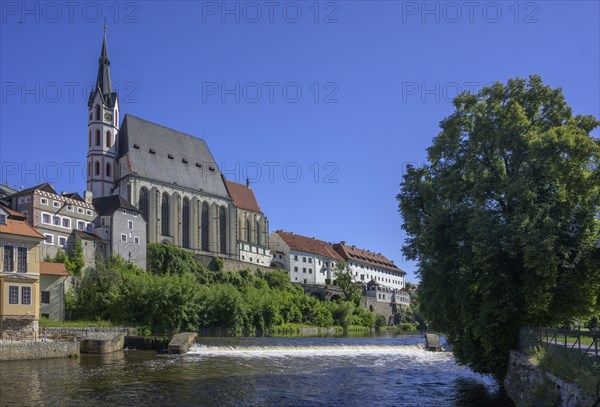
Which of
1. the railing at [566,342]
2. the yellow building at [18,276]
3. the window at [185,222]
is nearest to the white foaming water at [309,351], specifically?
the yellow building at [18,276]

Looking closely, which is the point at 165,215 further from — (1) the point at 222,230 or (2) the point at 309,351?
(2) the point at 309,351

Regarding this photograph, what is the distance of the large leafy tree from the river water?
354cm

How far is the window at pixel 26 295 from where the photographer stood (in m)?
48.7

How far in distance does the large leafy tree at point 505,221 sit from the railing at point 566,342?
154 cm

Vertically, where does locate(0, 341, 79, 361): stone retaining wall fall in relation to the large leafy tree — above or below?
below

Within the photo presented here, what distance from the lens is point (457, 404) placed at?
23.8 meters

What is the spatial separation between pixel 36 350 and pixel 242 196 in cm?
8613

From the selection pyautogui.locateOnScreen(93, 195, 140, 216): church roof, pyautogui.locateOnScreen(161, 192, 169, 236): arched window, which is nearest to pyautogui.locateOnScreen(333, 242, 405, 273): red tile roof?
pyautogui.locateOnScreen(161, 192, 169, 236): arched window

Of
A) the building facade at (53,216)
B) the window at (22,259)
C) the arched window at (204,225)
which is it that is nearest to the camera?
the window at (22,259)

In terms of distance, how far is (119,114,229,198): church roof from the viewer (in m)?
100

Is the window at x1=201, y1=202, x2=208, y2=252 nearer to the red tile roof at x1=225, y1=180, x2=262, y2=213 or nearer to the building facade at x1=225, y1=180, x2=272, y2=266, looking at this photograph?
the building facade at x1=225, y1=180, x2=272, y2=266

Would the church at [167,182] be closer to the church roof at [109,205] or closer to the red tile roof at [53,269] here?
the church roof at [109,205]

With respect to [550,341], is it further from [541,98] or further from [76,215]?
[76,215]

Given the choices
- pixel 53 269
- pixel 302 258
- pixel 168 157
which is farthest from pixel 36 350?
pixel 302 258
